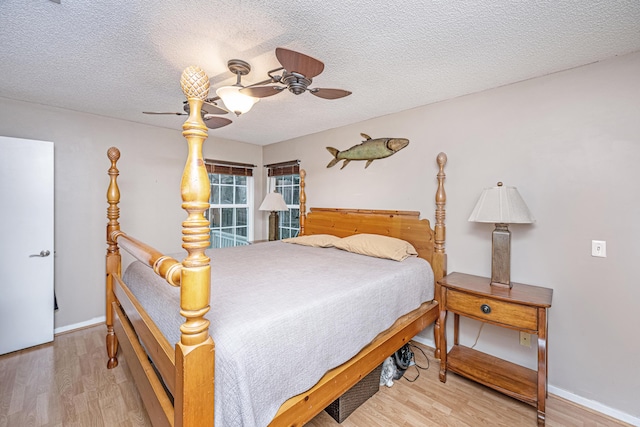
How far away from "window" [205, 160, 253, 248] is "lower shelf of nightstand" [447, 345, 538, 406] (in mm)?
3288

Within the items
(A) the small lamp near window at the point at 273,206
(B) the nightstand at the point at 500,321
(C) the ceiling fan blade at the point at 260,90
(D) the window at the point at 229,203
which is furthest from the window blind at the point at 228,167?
(B) the nightstand at the point at 500,321

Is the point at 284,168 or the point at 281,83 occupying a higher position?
the point at 281,83

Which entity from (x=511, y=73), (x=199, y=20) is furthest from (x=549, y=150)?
(x=199, y=20)

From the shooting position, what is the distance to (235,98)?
1806mm

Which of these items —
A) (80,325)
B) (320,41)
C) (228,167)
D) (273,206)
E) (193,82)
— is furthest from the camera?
(228,167)

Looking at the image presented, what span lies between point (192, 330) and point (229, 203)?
365 cm

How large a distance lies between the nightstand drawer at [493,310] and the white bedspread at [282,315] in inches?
10.8

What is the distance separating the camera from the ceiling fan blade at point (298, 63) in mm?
1325

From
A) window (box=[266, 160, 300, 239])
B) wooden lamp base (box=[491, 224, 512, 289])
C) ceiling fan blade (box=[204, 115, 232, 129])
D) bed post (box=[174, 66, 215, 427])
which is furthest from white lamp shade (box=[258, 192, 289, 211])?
bed post (box=[174, 66, 215, 427])

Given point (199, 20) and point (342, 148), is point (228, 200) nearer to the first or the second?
point (342, 148)

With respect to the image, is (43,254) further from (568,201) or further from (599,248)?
(599,248)

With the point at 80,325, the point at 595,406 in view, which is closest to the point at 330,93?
the point at 595,406

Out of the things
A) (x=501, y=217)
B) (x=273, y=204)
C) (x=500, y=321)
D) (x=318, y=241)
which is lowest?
(x=500, y=321)

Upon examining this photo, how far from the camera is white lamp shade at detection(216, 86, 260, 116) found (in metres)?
1.73
